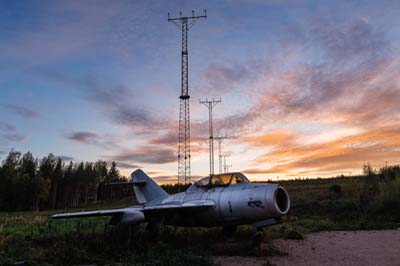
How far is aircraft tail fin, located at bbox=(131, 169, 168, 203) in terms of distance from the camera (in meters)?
17.3

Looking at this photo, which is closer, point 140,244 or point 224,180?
point 140,244

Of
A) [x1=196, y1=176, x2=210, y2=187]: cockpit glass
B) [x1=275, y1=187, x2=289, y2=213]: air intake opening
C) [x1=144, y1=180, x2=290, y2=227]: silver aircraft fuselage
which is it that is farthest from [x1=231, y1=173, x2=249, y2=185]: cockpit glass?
[x1=275, y1=187, x2=289, y2=213]: air intake opening

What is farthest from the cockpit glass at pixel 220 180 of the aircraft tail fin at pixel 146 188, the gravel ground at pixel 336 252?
the aircraft tail fin at pixel 146 188

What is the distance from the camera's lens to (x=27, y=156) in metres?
94.1

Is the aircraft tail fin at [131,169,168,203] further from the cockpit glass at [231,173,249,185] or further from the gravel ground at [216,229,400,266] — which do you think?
the gravel ground at [216,229,400,266]

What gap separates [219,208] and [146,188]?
657cm

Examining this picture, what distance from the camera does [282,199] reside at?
11375mm

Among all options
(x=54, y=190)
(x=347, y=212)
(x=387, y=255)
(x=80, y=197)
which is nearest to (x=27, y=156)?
(x=54, y=190)

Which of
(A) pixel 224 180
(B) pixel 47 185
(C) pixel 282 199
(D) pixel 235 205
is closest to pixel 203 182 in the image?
(A) pixel 224 180

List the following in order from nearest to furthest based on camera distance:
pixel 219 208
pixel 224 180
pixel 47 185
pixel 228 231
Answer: pixel 219 208
pixel 224 180
pixel 228 231
pixel 47 185

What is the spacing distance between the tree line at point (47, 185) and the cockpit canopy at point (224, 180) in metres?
68.7

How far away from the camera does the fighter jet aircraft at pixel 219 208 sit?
11.0m

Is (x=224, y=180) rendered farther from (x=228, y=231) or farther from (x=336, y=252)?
(x=336, y=252)

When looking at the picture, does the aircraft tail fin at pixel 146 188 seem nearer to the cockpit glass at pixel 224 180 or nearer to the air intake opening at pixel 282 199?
the cockpit glass at pixel 224 180
